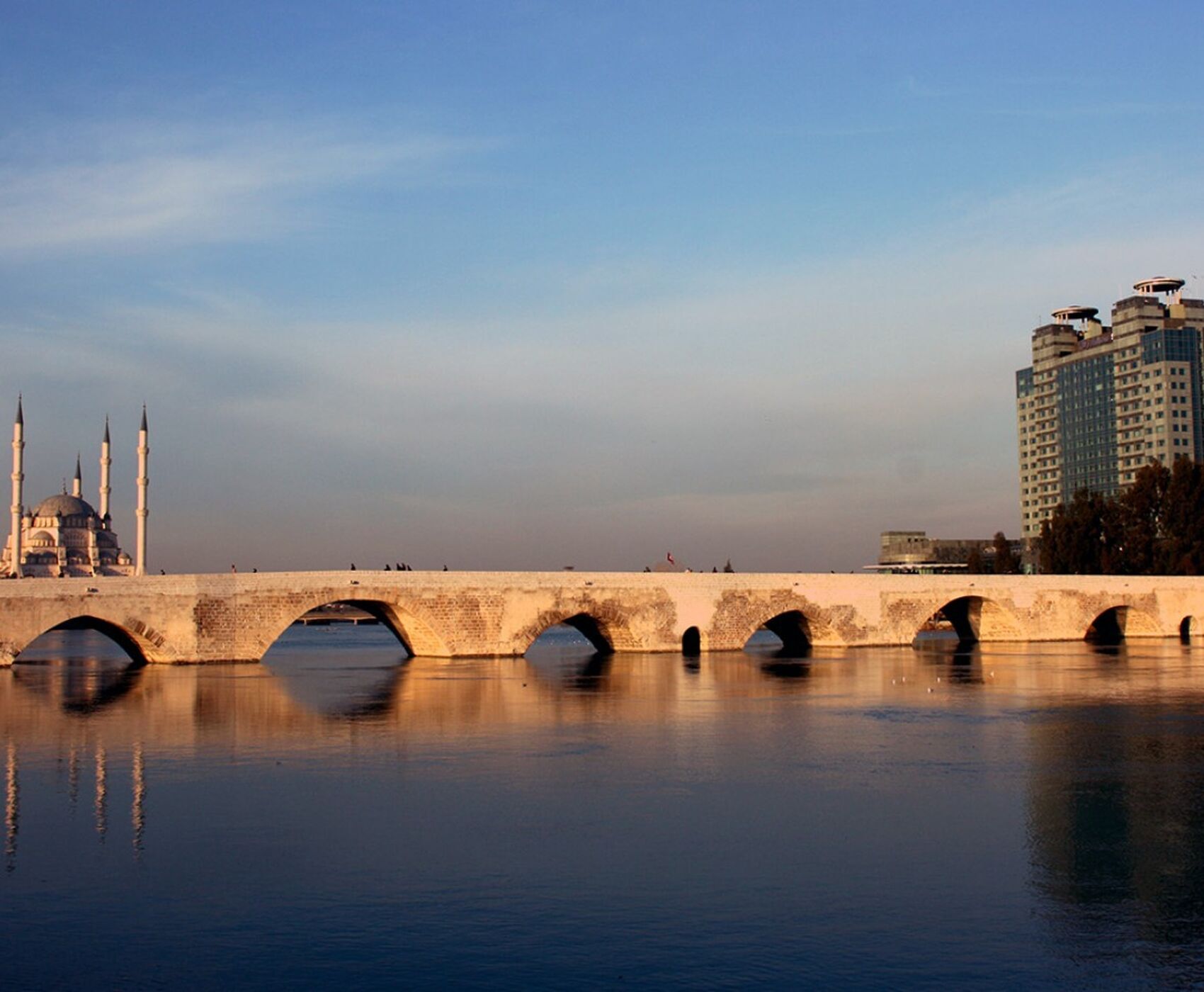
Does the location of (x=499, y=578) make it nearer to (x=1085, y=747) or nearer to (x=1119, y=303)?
(x=1085, y=747)

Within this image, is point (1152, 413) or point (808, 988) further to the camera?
point (1152, 413)

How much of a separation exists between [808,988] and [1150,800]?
27.8ft

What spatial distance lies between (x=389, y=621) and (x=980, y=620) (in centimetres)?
2561

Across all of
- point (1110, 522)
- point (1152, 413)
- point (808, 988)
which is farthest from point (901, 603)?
point (1152, 413)

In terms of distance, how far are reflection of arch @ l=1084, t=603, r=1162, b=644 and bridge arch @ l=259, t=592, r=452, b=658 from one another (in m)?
28.7

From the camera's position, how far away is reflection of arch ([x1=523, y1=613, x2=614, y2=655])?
136 feet

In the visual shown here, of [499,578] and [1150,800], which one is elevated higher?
[499,578]

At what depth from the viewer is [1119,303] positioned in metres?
112

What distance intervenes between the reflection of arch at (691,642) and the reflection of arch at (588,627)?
8.67 ft

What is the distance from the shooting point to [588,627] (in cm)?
4897

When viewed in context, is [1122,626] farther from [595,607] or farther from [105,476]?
[105,476]

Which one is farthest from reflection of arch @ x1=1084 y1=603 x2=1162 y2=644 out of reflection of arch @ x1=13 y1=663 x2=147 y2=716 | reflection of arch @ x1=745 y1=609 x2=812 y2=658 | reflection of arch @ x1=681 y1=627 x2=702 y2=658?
reflection of arch @ x1=13 y1=663 x2=147 y2=716

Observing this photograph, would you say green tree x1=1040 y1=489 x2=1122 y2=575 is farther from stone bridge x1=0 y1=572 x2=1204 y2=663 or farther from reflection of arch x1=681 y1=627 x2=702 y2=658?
reflection of arch x1=681 y1=627 x2=702 y2=658

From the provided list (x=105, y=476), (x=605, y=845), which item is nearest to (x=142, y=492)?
(x=105, y=476)
